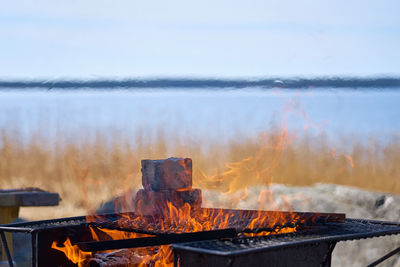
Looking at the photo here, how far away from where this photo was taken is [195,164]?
8.69m

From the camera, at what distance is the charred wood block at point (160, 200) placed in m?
4.91

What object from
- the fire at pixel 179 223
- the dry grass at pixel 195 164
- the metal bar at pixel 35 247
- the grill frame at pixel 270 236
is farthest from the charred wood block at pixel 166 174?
the dry grass at pixel 195 164

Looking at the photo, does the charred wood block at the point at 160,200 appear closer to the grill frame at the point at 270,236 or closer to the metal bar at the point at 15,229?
the grill frame at the point at 270,236

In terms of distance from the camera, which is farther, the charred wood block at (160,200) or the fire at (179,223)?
the charred wood block at (160,200)

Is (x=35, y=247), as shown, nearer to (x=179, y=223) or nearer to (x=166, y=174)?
(x=179, y=223)

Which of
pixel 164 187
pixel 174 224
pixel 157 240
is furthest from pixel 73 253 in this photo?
pixel 157 240

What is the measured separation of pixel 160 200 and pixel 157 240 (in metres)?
1.22

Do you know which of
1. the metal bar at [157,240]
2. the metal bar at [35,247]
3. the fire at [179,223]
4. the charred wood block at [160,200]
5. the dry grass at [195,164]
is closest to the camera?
the metal bar at [157,240]

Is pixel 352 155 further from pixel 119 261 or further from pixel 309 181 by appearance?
pixel 119 261

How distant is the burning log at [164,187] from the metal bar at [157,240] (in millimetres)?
1149

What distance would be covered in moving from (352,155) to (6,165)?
6.21 metres

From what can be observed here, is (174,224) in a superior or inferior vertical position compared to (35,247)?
superior

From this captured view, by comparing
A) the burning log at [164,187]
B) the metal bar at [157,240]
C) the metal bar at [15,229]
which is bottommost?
the metal bar at [15,229]

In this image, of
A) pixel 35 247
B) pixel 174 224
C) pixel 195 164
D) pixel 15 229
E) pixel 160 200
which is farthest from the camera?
pixel 195 164
